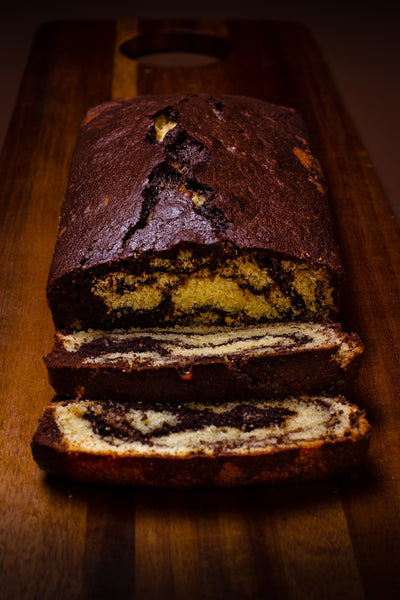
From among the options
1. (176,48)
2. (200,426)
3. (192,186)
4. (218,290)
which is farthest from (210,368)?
(176,48)

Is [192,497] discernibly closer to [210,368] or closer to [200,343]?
[210,368]

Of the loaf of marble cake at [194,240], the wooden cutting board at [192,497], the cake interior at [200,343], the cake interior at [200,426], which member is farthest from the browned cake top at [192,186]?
the cake interior at [200,426]

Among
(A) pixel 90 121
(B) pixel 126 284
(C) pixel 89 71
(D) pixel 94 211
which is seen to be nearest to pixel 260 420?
(B) pixel 126 284

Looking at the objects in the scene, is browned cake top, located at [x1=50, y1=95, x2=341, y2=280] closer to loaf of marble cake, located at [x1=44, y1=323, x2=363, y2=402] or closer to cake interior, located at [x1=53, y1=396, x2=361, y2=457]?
loaf of marble cake, located at [x1=44, y1=323, x2=363, y2=402]

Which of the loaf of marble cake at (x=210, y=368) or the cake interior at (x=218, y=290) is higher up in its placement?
the cake interior at (x=218, y=290)

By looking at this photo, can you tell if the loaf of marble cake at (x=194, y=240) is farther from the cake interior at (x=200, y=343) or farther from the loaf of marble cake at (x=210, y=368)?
the loaf of marble cake at (x=210, y=368)

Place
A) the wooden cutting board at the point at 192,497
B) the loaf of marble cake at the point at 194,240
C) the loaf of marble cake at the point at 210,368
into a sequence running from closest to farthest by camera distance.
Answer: the wooden cutting board at the point at 192,497
the loaf of marble cake at the point at 210,368
the loaf of marble cake at the point at 194,240

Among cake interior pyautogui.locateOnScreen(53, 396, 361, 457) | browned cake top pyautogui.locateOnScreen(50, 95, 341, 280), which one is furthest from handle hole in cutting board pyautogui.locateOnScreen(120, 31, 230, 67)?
cake interior pyautogui.locateOnScreen(53, 396, 361, 457)
